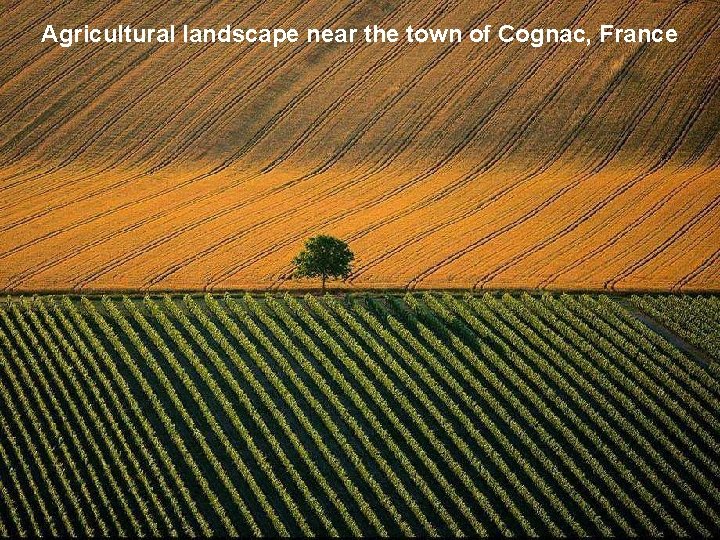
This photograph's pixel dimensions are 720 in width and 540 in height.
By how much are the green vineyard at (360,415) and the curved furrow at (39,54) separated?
1068 inches

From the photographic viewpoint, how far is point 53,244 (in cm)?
4712

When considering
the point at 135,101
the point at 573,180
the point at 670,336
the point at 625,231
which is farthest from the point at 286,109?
the point at 670,336

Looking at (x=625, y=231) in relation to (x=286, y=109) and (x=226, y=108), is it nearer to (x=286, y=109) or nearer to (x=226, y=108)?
(x=286, y=109)

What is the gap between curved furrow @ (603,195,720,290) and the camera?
4359 cm

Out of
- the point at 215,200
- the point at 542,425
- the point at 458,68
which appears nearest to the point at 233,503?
the point at 542,425

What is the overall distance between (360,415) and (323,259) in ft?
30.0

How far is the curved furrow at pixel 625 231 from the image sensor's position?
44250 millimetres

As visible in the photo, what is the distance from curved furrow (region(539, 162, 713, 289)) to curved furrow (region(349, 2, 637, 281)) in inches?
269

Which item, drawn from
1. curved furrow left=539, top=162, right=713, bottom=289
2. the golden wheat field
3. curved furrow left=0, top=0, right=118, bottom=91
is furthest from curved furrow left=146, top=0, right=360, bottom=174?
curved furrow left=539, top=162, right=713, bottom=289

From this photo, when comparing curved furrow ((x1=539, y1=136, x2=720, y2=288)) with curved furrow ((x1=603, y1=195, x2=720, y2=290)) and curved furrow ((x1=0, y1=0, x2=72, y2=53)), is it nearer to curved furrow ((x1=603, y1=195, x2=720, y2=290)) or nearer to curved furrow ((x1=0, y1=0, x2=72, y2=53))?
curved furrow ((x1=603, y1=195, x2=720, y2=290))

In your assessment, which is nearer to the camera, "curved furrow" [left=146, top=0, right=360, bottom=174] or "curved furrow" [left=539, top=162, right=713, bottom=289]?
"curved furrow" [left=539, top=162, right=713, bottom=289]

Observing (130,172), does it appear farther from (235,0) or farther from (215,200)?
(235,0)

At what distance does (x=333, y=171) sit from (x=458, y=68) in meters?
14.3

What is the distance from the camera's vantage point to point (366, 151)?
191ft
